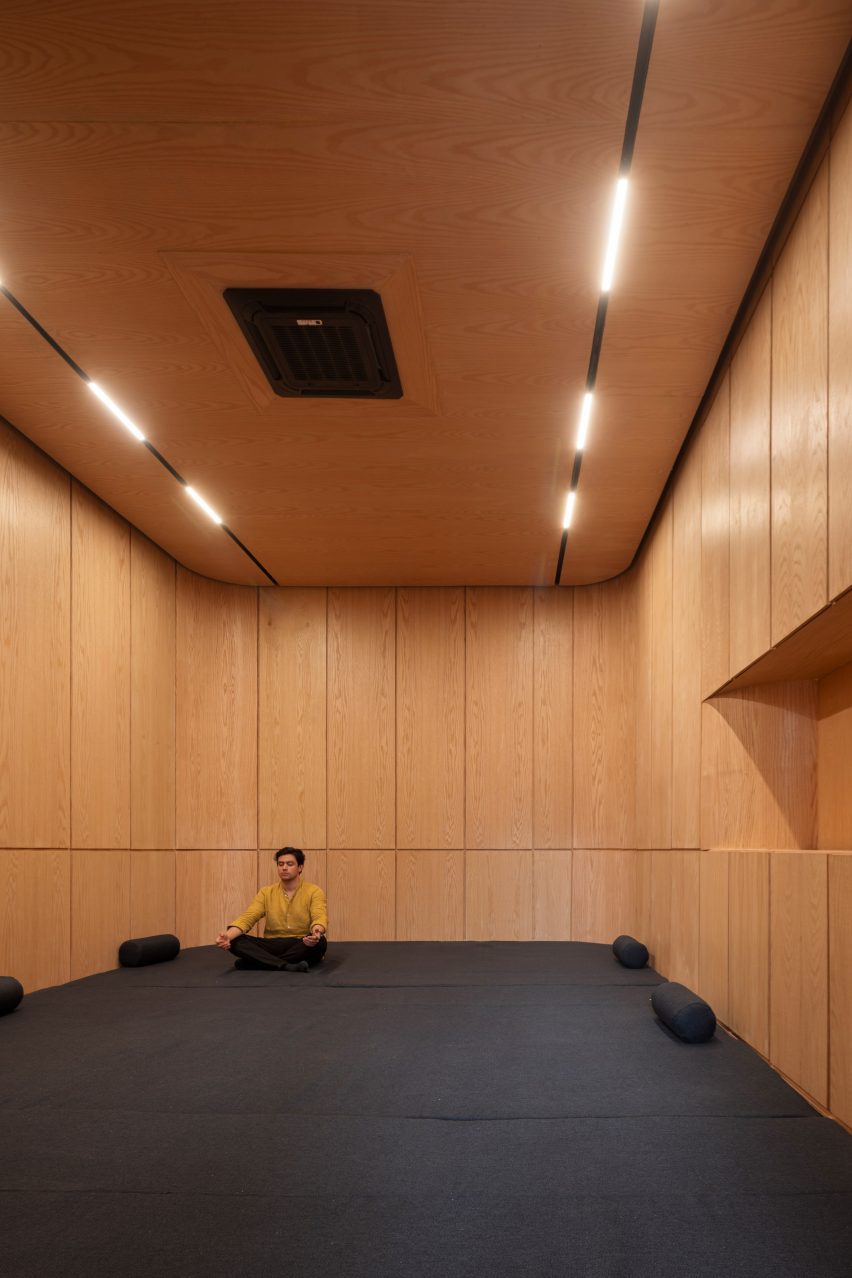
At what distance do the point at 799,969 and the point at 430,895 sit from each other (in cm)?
559

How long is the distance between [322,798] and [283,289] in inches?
235

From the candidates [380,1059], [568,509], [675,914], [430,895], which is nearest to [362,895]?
[430,895]

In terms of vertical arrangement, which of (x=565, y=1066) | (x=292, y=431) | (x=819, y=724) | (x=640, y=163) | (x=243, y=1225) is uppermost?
(x=640, y=163)

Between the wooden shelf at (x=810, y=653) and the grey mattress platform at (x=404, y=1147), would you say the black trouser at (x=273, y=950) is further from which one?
the wooden shelf at (x=810, y=653)

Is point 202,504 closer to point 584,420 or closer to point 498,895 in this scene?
point 584,420

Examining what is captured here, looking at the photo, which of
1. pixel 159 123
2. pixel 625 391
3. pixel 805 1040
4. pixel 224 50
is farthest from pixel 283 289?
pixel 805 1040

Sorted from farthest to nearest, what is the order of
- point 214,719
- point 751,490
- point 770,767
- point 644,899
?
1. point 214,719
2. point 644,899
3. point 770,767
4. point 751,490

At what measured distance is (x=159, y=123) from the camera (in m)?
3.32

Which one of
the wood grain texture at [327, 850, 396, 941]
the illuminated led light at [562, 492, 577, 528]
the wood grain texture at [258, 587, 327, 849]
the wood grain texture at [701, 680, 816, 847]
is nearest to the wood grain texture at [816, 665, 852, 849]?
the wood grain texture at [701, 680, 816, 847]

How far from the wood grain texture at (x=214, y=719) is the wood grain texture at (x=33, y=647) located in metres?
2.63

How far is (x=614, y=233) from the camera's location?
154 inches

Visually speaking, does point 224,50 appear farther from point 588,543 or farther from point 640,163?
point 588,543

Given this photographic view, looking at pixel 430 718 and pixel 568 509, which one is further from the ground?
pixel 568 509

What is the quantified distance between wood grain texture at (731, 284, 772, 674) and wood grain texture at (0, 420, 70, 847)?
12.9ft
